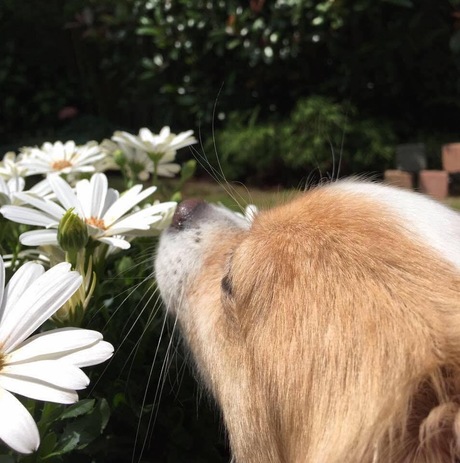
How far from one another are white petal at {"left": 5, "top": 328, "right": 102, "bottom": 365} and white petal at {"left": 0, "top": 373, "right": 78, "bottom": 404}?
0.13 ft

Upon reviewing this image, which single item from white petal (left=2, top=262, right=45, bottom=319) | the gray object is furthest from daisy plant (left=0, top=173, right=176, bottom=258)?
the gray object

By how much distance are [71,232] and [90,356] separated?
0.94 feet

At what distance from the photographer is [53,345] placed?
2.97ft

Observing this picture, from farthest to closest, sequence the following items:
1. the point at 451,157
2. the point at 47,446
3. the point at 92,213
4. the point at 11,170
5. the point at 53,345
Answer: the point at 451,157 < the point at 11,170 < the point at 92,213 < the point at 47,446 < the point at 53,345

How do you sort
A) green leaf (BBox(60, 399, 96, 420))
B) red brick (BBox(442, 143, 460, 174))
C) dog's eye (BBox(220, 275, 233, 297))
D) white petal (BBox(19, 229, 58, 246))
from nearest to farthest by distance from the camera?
green leaf (BBox(60, 399, 96, 420))
white petal (BBox(19, 229, 58, 246))
dog's eye (BBox(220, 275, 233, 297))
red brick (BBox(442, 143, 460, 174))

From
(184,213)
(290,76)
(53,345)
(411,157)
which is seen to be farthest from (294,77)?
(53,345)

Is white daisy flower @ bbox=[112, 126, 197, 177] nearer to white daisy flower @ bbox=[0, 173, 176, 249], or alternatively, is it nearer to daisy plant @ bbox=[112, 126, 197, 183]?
daisy plant @ bbox=[112, 126, 197, 183]

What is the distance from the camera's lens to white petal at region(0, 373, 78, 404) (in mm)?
838

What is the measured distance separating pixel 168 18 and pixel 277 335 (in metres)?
5.30

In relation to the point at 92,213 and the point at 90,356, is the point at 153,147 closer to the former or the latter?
the point at 92,213

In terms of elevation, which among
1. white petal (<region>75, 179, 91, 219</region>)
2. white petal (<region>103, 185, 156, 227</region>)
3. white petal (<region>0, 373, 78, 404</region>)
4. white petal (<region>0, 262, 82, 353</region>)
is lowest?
white petal (<region>0, 373, 78, 404</region>)

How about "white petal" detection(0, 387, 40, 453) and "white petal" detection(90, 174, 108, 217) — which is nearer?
"white petal" detection(0, 387, 40, 453)

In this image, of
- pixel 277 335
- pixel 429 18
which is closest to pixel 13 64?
pixel 429 18

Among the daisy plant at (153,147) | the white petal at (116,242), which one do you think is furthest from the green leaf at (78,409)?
the daisy plant at (153,147)
